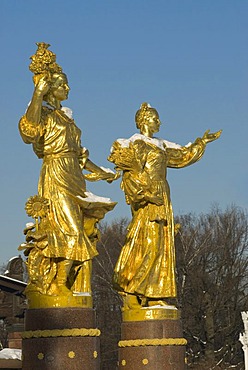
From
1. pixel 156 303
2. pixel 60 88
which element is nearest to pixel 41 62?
pixel 60 88

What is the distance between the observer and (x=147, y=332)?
14.3 m

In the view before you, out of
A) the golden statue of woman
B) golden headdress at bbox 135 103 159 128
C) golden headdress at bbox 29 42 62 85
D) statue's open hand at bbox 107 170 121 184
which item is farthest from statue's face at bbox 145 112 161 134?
golden headdress at bbox 29 42 62 85

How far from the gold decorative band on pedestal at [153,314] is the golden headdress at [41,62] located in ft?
13.0

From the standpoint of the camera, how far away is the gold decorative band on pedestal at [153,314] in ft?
47.1

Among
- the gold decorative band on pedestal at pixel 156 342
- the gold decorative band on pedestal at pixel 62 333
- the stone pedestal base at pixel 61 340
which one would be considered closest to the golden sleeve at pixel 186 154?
the gold decorative band on pedestal at pixel 156 342

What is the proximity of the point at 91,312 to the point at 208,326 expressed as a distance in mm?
24437

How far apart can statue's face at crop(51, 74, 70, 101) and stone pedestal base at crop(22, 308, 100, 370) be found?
3.11m

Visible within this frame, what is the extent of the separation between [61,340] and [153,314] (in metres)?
2.37

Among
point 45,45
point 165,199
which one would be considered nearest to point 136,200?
point 165,199

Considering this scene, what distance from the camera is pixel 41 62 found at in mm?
13070

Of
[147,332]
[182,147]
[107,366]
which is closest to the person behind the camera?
[147,332]

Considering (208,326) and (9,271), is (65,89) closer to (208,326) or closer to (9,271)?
(9,271)

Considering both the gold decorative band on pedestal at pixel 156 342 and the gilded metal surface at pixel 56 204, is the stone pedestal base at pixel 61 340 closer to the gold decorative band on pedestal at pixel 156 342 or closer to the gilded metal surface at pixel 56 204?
the gilded metal surface at pixel 56 204

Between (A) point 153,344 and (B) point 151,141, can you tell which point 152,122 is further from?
(A) point 153,344
